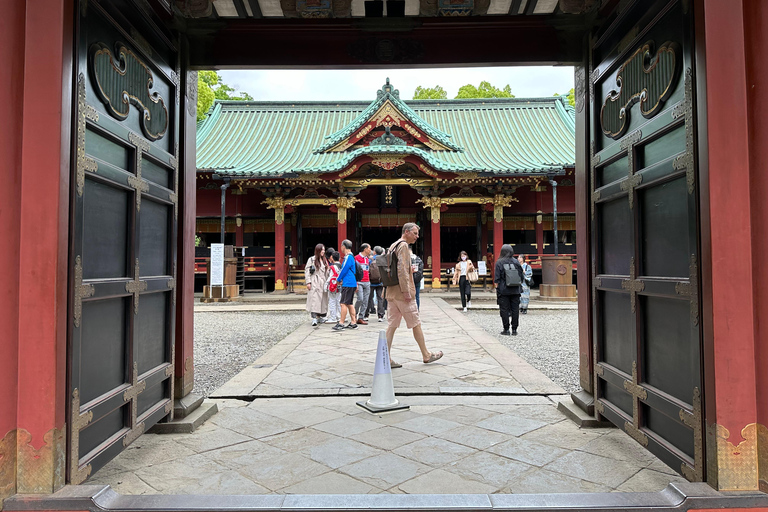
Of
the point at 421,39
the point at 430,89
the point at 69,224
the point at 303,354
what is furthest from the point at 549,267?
the point at 430,89

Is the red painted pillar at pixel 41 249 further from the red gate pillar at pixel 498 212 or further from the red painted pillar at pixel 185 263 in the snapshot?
the red gate pillar at pixel 498 212

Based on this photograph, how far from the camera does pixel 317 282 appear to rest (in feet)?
26.9

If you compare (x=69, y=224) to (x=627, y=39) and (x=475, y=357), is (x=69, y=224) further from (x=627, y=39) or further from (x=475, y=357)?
(x=475, y=357)

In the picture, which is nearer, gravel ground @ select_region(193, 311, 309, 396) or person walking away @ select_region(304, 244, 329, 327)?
gravel ground @ select_region(193, 311, 309, 396)

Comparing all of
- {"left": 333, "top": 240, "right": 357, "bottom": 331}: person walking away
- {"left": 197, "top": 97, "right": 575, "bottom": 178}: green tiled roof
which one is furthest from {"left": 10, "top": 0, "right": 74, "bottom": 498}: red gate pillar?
{"left": 197, "top": 97, "right": 575, "bottom": 178}: green tiled roof

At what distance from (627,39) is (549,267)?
38.2 feet

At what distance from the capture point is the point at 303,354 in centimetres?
579

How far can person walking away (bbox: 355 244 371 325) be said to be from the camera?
8.71m

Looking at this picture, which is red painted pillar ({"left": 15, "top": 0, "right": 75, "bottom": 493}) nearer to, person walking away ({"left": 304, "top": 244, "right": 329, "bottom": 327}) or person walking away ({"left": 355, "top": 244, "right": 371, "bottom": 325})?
person walking away ({"left": 304, "top": 244, "right": 329, "bottom": 327})

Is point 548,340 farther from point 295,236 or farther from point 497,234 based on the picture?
point 295,236

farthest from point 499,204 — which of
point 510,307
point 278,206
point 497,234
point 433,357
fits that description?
point 433,357

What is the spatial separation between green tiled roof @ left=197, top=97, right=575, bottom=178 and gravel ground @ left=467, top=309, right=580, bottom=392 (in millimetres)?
5915

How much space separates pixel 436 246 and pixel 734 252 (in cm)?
1347

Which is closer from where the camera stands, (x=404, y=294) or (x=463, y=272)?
(x=404, y=294)
